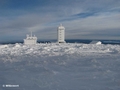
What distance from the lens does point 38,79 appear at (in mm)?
7316

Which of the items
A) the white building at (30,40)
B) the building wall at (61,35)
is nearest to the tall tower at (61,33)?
the building wall at (61,35)

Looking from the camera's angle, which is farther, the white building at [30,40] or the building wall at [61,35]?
the building wall at [61,35]

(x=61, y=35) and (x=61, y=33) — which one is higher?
(x=61, y=33)

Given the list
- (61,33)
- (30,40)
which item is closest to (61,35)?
(61,33)

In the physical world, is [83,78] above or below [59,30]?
below

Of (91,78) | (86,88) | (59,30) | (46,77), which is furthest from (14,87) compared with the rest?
(59,30)

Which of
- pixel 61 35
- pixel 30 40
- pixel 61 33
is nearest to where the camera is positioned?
pixel 30 40

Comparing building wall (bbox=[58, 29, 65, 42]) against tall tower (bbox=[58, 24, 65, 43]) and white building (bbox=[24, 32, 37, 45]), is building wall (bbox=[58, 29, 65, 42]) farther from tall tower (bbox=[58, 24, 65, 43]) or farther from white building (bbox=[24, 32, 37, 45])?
white building (bbox=[24, 32, 37, 45])

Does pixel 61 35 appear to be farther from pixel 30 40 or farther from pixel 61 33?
pixel 30 40

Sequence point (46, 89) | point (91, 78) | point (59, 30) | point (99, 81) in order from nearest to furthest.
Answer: point (46, 89), point (99, 81), point (91, 78), point (59, 30)

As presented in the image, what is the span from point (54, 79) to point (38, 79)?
2.54 ft

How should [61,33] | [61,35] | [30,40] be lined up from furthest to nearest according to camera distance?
[61,35], [61,33], [30,40]

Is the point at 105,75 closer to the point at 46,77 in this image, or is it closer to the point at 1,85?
the point at 46,77

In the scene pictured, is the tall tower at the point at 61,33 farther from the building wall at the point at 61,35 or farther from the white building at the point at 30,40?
the white building at the point at 30,40
